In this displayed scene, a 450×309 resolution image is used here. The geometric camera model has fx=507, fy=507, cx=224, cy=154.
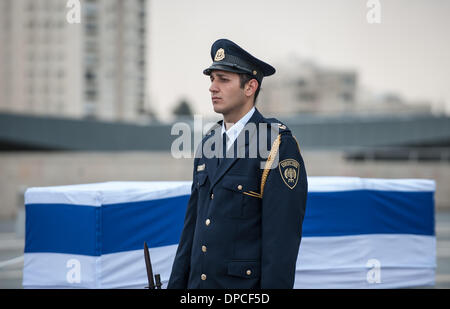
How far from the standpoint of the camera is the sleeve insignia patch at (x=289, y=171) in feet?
8.09

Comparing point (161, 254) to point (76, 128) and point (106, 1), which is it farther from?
point (106, 1)

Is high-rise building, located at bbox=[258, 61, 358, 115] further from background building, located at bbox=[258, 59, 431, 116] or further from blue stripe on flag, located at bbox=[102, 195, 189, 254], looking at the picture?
blue stripe on flag, located at bbox=[102, 195, 189, 254]

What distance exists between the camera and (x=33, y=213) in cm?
681

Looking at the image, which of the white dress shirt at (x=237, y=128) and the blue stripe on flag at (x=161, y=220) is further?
the blue stripe on flag at (x=161, y=220)

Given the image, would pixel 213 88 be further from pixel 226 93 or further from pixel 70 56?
pixel 70 56

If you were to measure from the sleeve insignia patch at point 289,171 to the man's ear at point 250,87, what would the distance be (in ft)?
1.41

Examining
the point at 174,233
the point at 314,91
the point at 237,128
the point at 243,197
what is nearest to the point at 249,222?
the point at 243,197

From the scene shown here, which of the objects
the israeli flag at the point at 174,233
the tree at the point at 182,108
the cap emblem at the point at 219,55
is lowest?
the israeli flag at the point at 174,233

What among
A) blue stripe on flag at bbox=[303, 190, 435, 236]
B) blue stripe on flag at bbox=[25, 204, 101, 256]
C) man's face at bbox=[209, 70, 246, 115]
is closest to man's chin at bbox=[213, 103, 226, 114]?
man's face at bbox=[209, 70, 246, 115]

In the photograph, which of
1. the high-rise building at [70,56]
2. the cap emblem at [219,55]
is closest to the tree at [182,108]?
the high-rise building at [70,56]

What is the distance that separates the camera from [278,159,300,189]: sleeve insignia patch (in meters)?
2.46

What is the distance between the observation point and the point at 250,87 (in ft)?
8.82

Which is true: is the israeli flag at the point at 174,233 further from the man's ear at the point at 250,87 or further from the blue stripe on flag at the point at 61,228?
the man's ear at the point at 250,87
